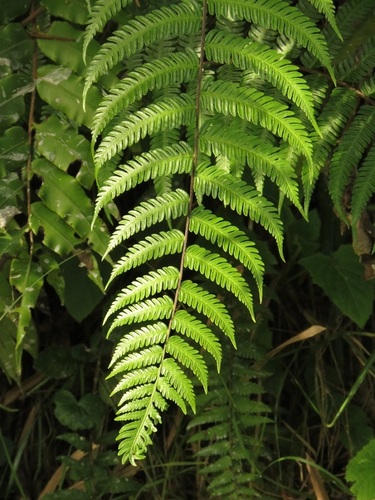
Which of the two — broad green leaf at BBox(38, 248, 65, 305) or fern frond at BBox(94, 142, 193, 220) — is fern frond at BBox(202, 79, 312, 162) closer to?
fern frond at BBox(94, 142, 193, 220)

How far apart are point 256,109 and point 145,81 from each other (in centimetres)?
23

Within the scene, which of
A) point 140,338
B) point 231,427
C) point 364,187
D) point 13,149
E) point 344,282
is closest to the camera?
point 140,338

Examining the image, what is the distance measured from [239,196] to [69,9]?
715 mm

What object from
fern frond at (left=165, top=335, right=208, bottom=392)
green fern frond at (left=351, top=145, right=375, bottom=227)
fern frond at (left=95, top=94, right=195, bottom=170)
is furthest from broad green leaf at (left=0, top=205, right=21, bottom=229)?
green fern frond at (left=351, top=145, right=375, bottom=227)

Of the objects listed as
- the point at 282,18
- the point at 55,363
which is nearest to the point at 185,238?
the point at 282,18

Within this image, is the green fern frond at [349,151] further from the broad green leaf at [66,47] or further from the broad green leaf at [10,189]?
the broad green leaf at [10,189]

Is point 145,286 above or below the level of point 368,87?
below

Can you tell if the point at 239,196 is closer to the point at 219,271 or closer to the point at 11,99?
the point at 219,271

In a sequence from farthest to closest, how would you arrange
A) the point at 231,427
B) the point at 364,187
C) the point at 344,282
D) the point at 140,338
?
1. the point at 344,282
2. the point at 231,427
3. the point at 364,187
4. the point at 140,338

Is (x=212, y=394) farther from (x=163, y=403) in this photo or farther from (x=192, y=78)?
(x=192, y=78)

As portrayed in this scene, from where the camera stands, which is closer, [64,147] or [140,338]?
[140,338]

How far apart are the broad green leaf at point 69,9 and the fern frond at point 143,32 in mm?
312

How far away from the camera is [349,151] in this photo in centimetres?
174

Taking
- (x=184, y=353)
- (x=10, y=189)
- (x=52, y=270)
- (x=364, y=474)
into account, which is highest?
(x=184, y=353)
